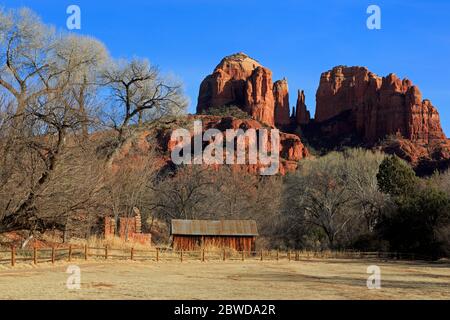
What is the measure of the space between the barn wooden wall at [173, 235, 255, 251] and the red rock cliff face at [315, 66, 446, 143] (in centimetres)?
10041

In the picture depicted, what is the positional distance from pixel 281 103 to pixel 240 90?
536 inches

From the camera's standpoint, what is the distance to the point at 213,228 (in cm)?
4744

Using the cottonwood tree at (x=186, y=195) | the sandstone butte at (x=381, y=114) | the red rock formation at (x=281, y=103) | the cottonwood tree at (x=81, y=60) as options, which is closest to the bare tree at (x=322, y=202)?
the cottonwood tree at (x=186, y=195)

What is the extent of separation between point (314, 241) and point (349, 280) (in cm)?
3321

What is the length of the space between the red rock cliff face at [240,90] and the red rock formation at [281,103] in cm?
537

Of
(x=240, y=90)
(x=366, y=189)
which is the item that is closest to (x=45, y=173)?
(x=366, y=189)

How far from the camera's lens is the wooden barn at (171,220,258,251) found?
4628cm

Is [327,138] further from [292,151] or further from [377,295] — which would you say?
[377,295]

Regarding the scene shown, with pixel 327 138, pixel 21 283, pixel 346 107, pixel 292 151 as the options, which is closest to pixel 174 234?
pixel 21 283

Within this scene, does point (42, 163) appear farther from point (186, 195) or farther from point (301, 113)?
point (301, 113)

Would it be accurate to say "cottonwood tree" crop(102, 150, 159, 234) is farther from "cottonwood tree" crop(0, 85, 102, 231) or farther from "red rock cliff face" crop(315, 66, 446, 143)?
"red rock cliff face" crop(315, 66, 446, 143)

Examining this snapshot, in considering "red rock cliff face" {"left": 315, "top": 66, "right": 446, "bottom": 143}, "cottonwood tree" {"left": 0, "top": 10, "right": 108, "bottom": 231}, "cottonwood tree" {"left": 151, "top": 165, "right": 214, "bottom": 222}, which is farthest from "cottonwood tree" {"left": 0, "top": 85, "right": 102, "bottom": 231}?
"red rock cliff face" {"left": 315, "top": 66, "right": 446, "bottom": 143}

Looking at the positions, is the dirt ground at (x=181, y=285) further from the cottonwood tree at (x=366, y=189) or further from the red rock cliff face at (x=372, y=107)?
the red rock cliff face at (x=372, y=107)

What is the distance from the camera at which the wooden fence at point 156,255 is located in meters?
28.3
